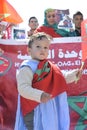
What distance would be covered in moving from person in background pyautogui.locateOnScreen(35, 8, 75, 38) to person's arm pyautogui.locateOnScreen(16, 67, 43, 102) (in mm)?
1991

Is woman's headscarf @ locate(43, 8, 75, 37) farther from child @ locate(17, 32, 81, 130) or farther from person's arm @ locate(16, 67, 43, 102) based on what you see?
person's arm @ locate(16, 67, 43, 102)

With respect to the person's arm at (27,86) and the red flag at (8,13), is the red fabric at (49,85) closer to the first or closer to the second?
the person's arm at (27,86)

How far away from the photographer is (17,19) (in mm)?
5297

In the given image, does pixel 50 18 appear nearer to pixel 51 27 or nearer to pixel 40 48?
pixel 51 27

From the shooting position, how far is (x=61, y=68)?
457 cm

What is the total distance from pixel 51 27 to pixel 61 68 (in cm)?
73

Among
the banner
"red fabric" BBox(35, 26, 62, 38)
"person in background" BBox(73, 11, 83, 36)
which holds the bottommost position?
the banner

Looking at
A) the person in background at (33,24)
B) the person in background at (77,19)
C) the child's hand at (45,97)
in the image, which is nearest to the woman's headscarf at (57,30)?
the person in background at (77,19)

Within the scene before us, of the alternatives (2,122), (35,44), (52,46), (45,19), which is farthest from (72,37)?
(35,44)

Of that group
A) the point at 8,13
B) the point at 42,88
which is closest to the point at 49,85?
the point at 42,88

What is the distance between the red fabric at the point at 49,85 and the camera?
3105 mm

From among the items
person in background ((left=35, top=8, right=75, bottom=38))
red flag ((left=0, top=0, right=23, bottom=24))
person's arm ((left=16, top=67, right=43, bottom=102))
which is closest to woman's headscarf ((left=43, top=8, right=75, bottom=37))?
person in background ((left=35, top=8, right=75, bottom=38))

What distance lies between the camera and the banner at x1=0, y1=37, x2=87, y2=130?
14.6 feet

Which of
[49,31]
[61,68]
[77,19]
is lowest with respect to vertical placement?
[61,68]
